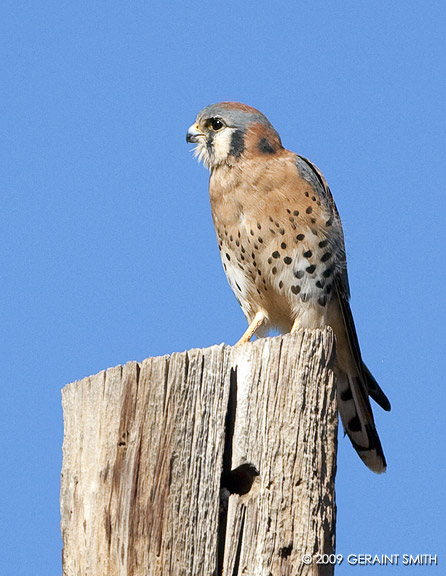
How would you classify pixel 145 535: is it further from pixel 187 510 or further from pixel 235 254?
pixel 235 254

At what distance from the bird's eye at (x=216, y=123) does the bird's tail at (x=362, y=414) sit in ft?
5.58

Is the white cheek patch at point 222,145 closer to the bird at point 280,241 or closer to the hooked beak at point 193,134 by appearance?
the bird at point 280,241

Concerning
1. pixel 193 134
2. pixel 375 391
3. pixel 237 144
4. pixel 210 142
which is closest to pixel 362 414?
pixel 375 391

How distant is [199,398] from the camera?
111 inches

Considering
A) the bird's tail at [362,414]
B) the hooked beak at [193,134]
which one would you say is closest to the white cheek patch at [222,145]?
the hooked beak at [193,134]

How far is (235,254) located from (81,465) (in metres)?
2.36

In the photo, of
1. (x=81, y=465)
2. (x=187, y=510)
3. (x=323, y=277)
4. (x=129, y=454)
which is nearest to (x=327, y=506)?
(x=187, y=510)

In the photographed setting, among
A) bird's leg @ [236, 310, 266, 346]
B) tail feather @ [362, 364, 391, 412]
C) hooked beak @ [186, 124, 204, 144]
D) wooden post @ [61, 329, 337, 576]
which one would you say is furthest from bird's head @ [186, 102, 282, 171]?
wooden post @ [61, 329, 337, 576]

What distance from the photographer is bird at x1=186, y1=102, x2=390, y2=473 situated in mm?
4895

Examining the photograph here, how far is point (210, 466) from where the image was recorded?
2770 millimetres

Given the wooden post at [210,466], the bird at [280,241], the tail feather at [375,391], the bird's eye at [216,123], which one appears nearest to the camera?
the wooden post at [210,466]

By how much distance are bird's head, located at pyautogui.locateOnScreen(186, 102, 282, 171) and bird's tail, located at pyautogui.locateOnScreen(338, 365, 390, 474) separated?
149 cm

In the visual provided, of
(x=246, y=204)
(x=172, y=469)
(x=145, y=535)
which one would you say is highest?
(x=246, y=204)

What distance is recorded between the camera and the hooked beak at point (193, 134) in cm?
534
